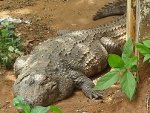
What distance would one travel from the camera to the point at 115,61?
13.1 ft

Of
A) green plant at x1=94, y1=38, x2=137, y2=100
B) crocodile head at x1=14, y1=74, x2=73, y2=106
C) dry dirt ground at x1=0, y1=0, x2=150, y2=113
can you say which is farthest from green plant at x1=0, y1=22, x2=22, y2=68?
green plant at x1=94, y1=38, x2=137, y2=100

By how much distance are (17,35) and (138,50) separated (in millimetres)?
3029

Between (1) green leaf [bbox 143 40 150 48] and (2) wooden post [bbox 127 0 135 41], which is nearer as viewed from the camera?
(1) green leaf [bbox 143 40 150 48]

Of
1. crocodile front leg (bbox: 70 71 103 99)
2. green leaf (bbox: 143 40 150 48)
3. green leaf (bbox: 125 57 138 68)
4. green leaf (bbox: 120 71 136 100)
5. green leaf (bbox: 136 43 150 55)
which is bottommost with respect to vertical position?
crocodile front leg (bbox: 70 71 103 99)

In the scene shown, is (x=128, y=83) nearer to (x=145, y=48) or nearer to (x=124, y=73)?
(x=124, y=73)

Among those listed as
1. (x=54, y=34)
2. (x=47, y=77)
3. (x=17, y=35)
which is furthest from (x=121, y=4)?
(x=47, y=77)

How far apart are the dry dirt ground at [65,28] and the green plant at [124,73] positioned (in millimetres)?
221

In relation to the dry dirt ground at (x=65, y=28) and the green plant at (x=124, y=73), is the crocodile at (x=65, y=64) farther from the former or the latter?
the green plant at (x=124, y=73)

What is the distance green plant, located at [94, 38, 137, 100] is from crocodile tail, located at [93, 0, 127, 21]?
10.9 ft

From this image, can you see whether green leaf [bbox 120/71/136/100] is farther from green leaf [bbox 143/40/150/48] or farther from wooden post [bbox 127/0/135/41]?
wooden post [bbox 127/0/135/41]

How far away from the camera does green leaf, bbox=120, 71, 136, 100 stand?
13.0 feet

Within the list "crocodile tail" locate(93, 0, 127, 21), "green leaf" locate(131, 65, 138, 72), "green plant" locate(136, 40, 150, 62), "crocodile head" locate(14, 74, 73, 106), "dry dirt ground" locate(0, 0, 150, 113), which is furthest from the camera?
"crocodile tail" locate(93, 0, 127, 21)

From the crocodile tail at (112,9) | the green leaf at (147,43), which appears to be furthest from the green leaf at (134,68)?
the crocodile tail at (112,9)

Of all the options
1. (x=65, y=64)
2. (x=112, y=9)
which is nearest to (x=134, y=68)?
(x=65, y=64)
